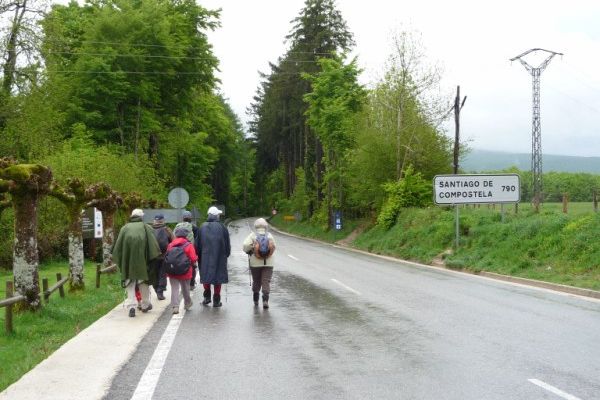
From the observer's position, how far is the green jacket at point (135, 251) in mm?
11367

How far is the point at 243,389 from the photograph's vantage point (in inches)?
250

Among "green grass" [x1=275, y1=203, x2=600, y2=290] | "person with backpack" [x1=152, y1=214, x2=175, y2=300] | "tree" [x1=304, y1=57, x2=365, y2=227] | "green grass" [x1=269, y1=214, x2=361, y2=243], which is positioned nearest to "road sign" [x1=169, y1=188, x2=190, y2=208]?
"green grass" [x1=275, y1=203, x2=600, y2=290]

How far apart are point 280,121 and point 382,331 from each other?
5955 cm

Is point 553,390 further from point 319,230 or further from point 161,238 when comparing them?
point 319,230

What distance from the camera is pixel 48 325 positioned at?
1047cm

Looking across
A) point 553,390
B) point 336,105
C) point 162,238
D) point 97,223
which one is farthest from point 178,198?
point 336,105


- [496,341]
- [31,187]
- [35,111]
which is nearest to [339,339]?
[496,341]

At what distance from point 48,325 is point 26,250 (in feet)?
5.57

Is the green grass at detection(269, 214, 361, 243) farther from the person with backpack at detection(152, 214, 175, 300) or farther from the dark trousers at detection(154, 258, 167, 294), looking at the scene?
the person with backpack at detection(152, 214, 175, 300)

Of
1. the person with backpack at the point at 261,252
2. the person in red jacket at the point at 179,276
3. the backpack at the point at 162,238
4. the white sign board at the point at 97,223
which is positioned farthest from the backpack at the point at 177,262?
the white sign board at the point at 97,223

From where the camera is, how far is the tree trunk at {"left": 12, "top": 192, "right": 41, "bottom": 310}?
37.1ft

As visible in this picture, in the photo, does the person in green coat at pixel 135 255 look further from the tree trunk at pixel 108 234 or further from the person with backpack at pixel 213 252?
the tree trunk at pixel 108 234

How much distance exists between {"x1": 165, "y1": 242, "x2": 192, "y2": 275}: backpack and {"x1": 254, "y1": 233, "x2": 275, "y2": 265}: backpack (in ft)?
4.15

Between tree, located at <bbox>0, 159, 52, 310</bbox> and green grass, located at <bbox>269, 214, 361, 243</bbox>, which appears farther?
green grass, located at <bbox>269, 214, 361, 243</bbox>
